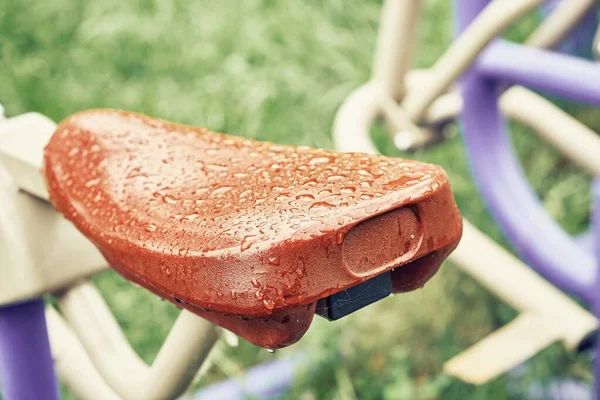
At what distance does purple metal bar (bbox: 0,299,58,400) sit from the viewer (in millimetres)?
873

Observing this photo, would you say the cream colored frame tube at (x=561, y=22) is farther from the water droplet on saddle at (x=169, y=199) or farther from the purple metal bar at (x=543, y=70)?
the water droplet on saddle at (x=169, y=199)

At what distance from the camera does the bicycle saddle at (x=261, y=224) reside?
55 centimetres

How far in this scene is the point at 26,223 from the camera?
848mm

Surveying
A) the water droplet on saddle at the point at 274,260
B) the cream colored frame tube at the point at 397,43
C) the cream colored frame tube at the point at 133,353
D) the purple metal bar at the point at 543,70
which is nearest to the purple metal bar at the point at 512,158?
the purple metal bar at the point at 543,70

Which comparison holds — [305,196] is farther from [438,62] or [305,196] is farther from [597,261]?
[438,62]

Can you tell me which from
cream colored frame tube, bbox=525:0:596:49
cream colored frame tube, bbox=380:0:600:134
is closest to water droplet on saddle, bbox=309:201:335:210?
cream colored frame tube, bbox=380:0:600:134

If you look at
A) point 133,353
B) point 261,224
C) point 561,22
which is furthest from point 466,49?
point 261,224

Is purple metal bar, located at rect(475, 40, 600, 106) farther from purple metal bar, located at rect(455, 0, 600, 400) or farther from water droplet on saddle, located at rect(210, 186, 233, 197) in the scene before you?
water droplet on saddle, located at rect(210, 186, 233, 197)

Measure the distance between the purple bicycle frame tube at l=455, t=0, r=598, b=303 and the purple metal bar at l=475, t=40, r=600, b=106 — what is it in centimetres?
5

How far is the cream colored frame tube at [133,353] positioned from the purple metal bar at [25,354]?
0.04m

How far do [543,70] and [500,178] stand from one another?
0.78 ft

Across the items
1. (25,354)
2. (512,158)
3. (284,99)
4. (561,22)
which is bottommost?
(284,99)

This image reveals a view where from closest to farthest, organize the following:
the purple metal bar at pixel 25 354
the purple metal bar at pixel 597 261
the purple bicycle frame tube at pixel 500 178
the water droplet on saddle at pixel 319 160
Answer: the water droplet on saddle at pixel 319 160
the purple metal bar at pixel 25 354
the purple metal bar at pixel 597 261
the purple bicycle frame tube at pixel 500 178

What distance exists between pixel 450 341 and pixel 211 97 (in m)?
1.05
